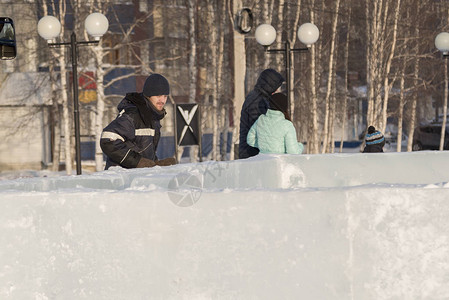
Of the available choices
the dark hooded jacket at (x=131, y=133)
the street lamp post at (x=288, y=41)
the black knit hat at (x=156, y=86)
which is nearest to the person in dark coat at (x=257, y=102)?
the dark hooded jacket at (x=131, y=133)

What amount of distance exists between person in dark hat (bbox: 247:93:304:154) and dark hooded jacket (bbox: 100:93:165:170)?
56.2 inches

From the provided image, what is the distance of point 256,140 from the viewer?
Answer: 9.00 m

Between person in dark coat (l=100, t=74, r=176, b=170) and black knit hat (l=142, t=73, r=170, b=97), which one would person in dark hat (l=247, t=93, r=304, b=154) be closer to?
person in dark coat (l=100, t=74, r=176, b=170)

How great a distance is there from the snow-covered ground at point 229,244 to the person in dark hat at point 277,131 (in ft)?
13.8

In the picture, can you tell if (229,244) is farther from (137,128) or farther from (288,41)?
(288,41)

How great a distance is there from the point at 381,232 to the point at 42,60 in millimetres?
33636

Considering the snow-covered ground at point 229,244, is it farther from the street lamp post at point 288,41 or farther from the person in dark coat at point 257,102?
the street lamp post at point 288,41

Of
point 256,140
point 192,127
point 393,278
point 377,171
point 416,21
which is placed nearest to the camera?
point 393,278

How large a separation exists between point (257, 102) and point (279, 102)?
2.10 ft

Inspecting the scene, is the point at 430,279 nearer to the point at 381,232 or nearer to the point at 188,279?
the point at 381,232

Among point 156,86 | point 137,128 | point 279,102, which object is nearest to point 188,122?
point 279,102

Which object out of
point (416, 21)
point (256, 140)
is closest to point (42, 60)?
point (416, 21)

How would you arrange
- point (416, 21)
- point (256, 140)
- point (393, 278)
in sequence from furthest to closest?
point (416, 21)
point (256, 140)
point (393, 278)

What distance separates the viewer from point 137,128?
289 inches
